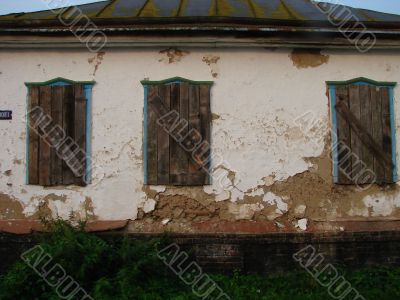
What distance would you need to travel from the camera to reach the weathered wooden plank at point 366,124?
20.3 feet

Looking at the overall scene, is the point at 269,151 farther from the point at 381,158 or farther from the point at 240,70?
the point at 381,158

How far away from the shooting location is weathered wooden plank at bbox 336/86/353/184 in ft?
20.2

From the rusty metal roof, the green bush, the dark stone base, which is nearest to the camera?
the green bush

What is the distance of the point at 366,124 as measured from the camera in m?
6.24

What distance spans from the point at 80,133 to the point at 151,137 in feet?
3.51

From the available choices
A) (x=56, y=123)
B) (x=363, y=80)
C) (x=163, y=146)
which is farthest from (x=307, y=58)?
(x=56, y=123)

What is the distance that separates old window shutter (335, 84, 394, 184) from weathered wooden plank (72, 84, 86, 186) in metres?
3.85

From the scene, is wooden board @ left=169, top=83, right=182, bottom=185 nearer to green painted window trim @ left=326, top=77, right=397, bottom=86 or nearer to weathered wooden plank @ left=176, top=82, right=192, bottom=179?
weathered wooden plank @ left=176, top=82, right=192, bottom=179

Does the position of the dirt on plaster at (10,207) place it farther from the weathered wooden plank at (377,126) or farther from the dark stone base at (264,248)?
the weathered wooden plank at (377,126)

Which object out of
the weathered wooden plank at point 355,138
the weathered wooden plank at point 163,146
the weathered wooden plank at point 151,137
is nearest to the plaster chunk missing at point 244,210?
the weathered wooden plank at point 163,146

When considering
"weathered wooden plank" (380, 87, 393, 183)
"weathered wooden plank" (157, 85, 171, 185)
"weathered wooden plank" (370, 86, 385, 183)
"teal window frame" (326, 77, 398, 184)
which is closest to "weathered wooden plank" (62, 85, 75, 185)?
"weathered wooden plank" (157, 85, 171, 185)

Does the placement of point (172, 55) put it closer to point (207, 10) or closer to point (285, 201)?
point (207, 10)

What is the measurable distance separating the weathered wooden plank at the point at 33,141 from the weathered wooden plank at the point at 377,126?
5.11m

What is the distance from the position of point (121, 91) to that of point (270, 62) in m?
2.33
